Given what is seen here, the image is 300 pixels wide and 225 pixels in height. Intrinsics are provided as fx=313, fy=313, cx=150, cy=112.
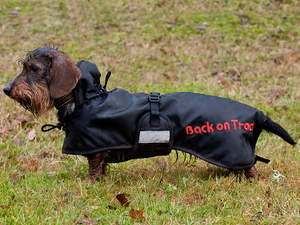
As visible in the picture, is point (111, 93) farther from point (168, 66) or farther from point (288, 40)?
point (288, 40)

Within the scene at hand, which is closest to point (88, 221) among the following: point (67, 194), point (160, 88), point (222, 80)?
point (67, 194)

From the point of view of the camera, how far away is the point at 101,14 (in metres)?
10.5

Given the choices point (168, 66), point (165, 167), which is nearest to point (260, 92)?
point (168, 66)

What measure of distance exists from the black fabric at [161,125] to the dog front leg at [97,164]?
0.14 metres

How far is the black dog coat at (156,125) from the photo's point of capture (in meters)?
3.28

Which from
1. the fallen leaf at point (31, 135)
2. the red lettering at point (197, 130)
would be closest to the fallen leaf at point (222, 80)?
the red lettering at point (197, 130)

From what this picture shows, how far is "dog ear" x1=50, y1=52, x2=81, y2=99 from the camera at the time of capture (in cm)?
322

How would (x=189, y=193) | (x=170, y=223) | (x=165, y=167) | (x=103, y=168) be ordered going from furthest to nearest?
(x=165, y=167) < (x=103, y=168) < (x=189, y=193) < (x=170, y=223)

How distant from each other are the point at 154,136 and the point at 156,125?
0.39ft

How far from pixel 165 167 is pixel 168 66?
419cm

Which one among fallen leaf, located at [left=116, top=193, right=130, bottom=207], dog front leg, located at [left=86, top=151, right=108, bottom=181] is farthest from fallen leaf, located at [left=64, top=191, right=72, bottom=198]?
fallen leaf, located at [left=116, top=193, right=130, bottom=207]

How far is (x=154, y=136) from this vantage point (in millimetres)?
3299

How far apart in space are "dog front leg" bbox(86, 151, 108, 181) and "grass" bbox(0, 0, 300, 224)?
0.11 metres

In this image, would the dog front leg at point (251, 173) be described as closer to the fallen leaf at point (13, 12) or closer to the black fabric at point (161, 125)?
the black fabric at point (161, 125)
